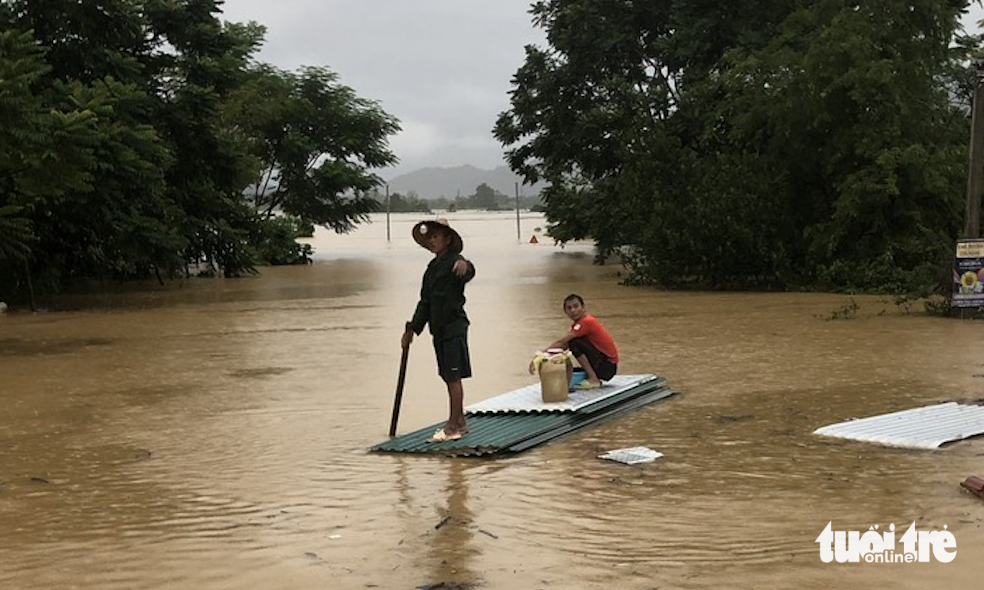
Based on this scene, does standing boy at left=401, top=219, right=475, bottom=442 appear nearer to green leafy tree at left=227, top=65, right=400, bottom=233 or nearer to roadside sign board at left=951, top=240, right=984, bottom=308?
roadside sign board at left=951, top=240, right=984, bottom=308

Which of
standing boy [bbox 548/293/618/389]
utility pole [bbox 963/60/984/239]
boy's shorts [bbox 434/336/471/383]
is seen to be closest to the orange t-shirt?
standing boy [bbox 548/293/618/389]

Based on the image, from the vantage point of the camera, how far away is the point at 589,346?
10.0 m

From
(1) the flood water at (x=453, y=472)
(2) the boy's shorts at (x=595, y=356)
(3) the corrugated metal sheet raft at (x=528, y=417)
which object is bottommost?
(1) the flood water at (x=453, y=472)

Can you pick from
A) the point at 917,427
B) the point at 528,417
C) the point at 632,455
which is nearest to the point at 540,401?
the point at 528,417

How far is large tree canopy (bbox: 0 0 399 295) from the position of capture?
59.9ft

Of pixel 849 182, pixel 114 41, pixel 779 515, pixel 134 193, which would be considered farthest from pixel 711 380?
pixel 114 41

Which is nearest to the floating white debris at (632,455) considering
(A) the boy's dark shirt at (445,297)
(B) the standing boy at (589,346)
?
(A) the boy's dark shirt at (445,297)

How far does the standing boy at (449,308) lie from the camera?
26.9 feet

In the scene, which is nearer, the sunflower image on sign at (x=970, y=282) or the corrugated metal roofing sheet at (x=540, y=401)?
the corrugated metal roofing sheet at (x=540, y=401)

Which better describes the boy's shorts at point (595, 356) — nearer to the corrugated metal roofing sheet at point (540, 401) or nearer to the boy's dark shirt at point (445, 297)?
the corrugated metal roofing sheet at point (540, 401)

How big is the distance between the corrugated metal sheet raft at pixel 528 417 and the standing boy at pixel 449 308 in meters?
0.27

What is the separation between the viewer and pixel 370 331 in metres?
18.0

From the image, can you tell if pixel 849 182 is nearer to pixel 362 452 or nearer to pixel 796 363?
pixel 796 363

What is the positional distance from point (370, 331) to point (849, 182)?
11.7 meters
